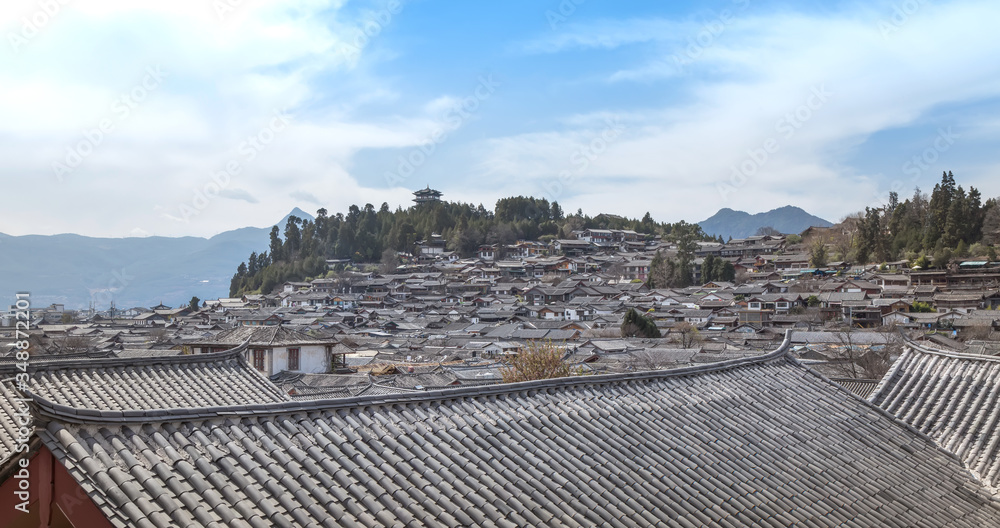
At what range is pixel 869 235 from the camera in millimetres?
72500

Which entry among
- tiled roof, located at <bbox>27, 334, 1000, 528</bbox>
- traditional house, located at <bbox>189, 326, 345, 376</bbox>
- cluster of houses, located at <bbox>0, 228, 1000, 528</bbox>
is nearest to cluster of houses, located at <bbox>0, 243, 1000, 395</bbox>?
traditional house, located at <bbox>189, 326, 345, 376</bbox>

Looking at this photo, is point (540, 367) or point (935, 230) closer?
point (540, 367)

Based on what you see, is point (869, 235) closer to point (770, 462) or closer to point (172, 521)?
point (770, 462)

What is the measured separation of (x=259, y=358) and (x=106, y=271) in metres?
125

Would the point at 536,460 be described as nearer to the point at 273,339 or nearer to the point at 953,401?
the point at 953,401

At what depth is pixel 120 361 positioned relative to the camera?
35.3 feet

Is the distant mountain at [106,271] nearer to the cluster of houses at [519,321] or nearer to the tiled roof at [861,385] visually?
the cluster of houses at [519,321]

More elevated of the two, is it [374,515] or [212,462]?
[212,462]

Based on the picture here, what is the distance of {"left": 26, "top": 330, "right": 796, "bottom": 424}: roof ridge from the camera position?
436 cm

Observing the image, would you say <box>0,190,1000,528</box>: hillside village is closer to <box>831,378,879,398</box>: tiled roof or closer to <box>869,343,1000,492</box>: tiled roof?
<box>869,343,1000,492</box>: tiled roof

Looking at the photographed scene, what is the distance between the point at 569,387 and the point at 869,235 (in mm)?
74197

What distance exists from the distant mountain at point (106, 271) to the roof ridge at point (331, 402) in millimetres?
84786

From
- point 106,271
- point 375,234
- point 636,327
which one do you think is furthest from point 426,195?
point 636,327

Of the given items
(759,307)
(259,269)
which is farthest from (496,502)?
(259,269)
